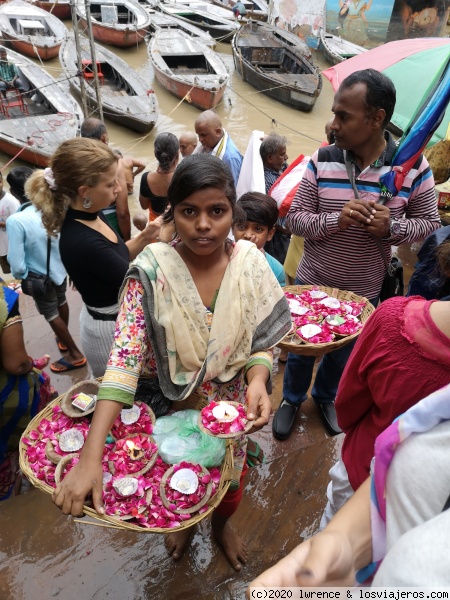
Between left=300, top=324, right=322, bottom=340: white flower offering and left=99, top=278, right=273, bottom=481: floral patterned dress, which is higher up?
left=99, top=278, right=273, bottom=481: floral patterned dress

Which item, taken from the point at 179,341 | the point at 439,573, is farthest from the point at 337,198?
the point at 439,573

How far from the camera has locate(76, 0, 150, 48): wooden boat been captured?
17.4 metres

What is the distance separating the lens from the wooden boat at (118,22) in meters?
17.4

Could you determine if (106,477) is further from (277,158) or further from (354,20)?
(354,20)

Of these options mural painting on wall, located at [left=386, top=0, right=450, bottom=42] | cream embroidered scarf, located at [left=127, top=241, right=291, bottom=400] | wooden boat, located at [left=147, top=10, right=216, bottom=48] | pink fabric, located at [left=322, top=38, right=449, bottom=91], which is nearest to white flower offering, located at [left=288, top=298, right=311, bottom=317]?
cream embroidered scarf, located at [left=127, top=241, right=291, bottom=400]

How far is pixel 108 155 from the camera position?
2.36m

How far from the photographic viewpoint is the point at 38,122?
10.5 meters

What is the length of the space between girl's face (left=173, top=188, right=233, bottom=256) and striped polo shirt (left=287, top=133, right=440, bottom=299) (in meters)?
1.13

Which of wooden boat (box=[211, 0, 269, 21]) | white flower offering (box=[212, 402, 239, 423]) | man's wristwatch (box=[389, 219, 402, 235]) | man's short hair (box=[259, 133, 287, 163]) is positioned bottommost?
white flower offering (box=[212, 402, 239, 423])

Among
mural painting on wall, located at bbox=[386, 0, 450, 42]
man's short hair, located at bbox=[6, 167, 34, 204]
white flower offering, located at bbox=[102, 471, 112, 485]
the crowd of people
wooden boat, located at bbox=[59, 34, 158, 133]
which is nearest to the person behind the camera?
the crowd of people

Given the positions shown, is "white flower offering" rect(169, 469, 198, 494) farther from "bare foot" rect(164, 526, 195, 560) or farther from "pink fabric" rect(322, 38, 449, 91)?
"pink fabric" rect(322, 38, 449, 91)

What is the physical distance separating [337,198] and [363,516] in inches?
75.7

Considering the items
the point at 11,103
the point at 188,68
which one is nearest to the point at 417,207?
the point at 11,103

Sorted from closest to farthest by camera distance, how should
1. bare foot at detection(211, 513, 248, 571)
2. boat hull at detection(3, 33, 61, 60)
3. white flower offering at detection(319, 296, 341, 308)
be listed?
bare foot at detection(211, 513, 248, 571)
white flower offering at detection(319, 296, 341, 308)
boat hull at detection(3, 33, 61, 60)
